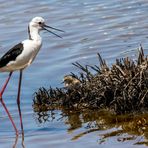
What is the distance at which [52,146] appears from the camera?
24.0 feet

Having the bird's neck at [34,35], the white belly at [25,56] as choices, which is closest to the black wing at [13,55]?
the white belly at [25,56]

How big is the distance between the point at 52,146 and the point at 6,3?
10.6 metres

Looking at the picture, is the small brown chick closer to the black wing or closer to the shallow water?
the shallow water

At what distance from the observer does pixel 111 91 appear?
823 cm

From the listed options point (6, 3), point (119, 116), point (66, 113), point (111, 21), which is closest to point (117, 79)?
point (119, 116)

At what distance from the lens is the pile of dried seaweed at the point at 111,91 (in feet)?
26.1

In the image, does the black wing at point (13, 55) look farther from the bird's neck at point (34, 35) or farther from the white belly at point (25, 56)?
the bird's neck at point (34, 35)

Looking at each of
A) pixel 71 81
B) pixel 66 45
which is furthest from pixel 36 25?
pixel 66 45

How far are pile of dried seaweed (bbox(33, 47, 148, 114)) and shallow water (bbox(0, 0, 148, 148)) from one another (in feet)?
0.68

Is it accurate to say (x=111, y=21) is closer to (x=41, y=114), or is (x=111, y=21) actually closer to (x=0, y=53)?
(x=0, y=53)

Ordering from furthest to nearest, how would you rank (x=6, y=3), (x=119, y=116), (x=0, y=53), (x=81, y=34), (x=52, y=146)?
(x=6, y=3)
(x=81, y=34)
(x=0, y=53)
(x=119, y=116)
(x=52, y=146)

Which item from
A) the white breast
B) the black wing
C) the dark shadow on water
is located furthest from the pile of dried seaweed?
the black wing

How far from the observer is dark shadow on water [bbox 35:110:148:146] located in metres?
7.30

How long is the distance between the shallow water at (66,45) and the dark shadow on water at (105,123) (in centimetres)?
2
